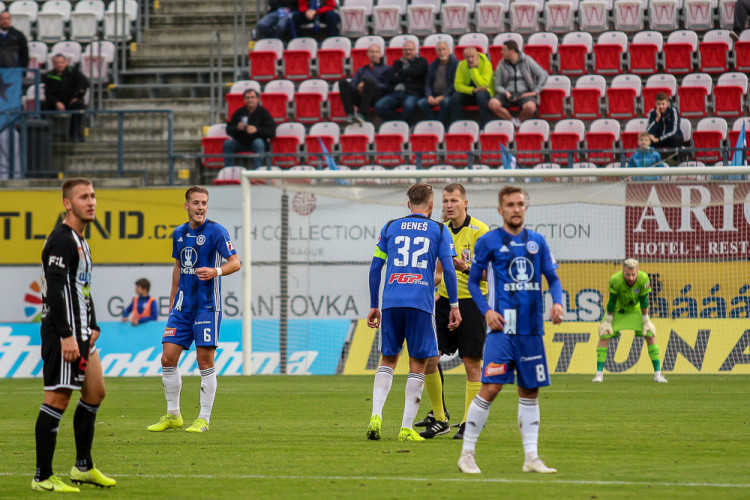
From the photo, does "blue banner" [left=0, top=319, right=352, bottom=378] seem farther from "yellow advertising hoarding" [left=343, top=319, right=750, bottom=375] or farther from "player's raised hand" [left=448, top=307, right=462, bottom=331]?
"player's raised hand" [left=448, top=307, right=462, bottom=331]

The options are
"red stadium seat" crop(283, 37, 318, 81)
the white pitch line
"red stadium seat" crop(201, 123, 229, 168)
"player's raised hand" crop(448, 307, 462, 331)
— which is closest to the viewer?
the white pitch line

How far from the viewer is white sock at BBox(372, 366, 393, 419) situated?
350 inches

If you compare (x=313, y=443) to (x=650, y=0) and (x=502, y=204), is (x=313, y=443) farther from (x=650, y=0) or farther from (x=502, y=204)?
(x=650, y=0)

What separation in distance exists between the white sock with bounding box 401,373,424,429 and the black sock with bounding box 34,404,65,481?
3229 mm

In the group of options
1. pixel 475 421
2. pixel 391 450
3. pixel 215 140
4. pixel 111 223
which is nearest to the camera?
pixel 475 421

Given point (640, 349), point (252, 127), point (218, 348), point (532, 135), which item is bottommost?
point (218, 348)

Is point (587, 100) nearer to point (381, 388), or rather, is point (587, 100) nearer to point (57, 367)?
point (381, 388)

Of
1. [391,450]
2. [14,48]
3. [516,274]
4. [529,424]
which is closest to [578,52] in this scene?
[14,48]

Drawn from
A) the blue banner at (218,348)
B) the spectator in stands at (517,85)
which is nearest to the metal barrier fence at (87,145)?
the blue banner at (218,348)

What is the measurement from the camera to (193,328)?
33.5 ft

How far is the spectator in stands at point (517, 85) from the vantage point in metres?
20.4

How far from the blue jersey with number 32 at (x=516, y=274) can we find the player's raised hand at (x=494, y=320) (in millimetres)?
41

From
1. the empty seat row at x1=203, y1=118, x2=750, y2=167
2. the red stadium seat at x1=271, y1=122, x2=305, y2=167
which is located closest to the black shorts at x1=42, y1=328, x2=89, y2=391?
the empty seat row at x1=203, y1=118, x2=750, y2=167

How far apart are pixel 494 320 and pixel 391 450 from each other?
1902 mm
